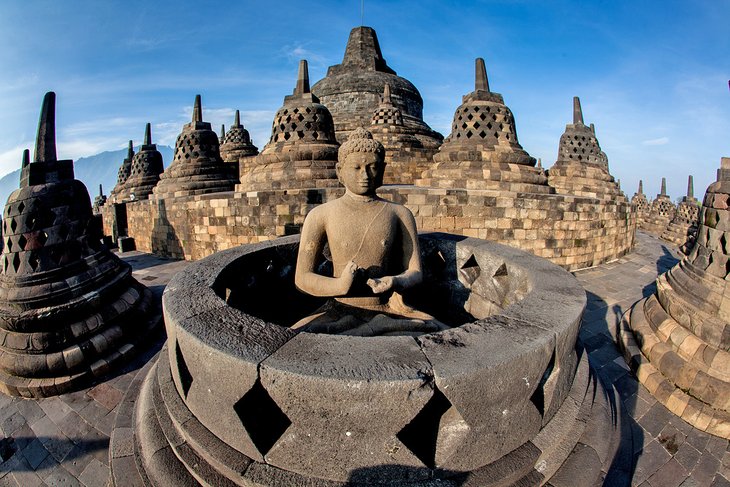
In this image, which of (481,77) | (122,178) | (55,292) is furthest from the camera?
(122,178)

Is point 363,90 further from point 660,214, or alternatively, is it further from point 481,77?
point 660,214

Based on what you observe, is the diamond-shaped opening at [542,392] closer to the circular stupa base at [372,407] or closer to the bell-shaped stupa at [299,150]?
the circular stupa base at [372,407]

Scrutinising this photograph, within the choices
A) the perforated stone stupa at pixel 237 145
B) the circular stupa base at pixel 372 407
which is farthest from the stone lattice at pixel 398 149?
the circular stupa base at pixel 372 407

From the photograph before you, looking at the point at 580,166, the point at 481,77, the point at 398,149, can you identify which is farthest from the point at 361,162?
the point at 580,166

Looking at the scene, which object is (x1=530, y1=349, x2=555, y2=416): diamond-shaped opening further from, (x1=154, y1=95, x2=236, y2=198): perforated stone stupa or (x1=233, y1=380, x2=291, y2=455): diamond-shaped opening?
(x1=154, y1=95, x2=236, y2=198): perforated stone stupa

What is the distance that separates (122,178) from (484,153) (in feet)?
71.7

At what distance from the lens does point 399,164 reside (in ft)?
38.9

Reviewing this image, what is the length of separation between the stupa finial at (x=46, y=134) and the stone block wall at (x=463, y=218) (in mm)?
3549

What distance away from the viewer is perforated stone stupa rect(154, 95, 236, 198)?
11.0m

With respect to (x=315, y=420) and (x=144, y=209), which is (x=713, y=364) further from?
(x=144, y=209)

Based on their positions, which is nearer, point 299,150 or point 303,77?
point 299,150

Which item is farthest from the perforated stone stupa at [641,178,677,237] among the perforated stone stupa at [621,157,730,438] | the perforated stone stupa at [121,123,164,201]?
the perforated stone stupa at [121,123,164,201]

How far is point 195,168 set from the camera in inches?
447

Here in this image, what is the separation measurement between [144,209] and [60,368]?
9103 mm
